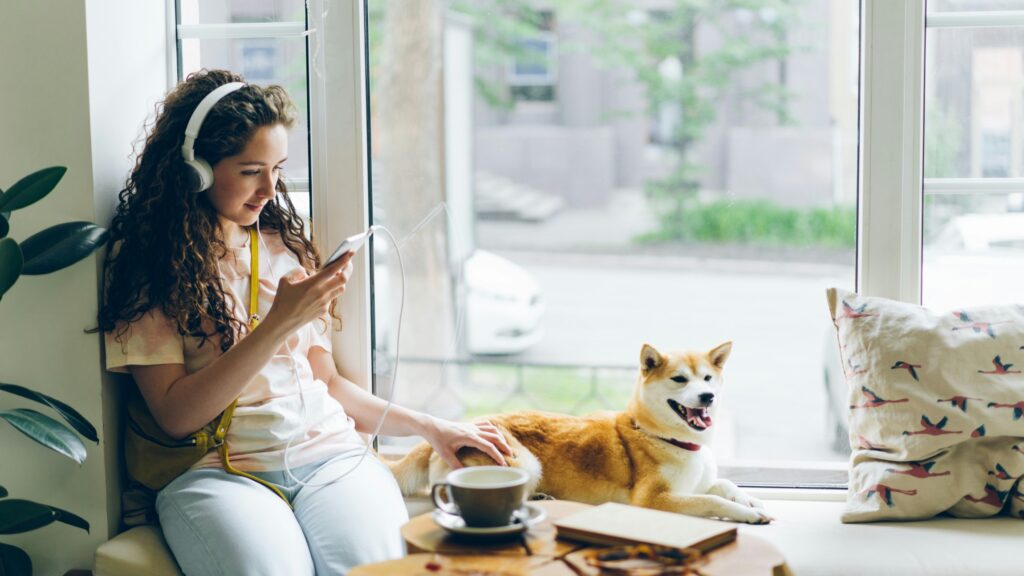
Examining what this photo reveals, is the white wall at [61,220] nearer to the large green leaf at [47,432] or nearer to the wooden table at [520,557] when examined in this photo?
the large green leaf at [47,432]

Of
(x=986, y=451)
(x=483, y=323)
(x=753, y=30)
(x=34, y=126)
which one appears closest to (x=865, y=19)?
(x=986, y=451)

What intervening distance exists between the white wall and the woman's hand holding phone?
1.28ft

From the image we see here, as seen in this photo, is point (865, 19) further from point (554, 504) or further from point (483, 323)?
point (483, 323)

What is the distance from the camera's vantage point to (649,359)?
175 centimetres

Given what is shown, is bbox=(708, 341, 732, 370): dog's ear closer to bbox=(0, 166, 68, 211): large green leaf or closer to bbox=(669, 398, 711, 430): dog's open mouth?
bbox=(669, 398, 711, 430): dog's open mouth

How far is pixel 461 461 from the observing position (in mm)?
1740

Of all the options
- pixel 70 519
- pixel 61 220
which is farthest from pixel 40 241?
pixel 70 519

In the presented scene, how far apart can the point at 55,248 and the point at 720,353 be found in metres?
1.20

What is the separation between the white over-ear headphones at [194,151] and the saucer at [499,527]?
2.46 ft

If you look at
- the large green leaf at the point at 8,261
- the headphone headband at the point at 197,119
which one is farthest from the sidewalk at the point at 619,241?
the large green leaf at the point at 8,261

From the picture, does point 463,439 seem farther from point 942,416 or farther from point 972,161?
point 972,161

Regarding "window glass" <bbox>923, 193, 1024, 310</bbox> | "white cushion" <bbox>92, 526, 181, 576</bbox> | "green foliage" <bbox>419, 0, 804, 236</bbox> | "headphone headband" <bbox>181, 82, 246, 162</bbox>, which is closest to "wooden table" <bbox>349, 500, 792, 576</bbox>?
"white cushion" <bbox>92, 526, 181, 576</bbox>

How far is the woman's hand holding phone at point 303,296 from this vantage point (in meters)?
1.55

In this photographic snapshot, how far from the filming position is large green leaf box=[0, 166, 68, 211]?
1534mm
